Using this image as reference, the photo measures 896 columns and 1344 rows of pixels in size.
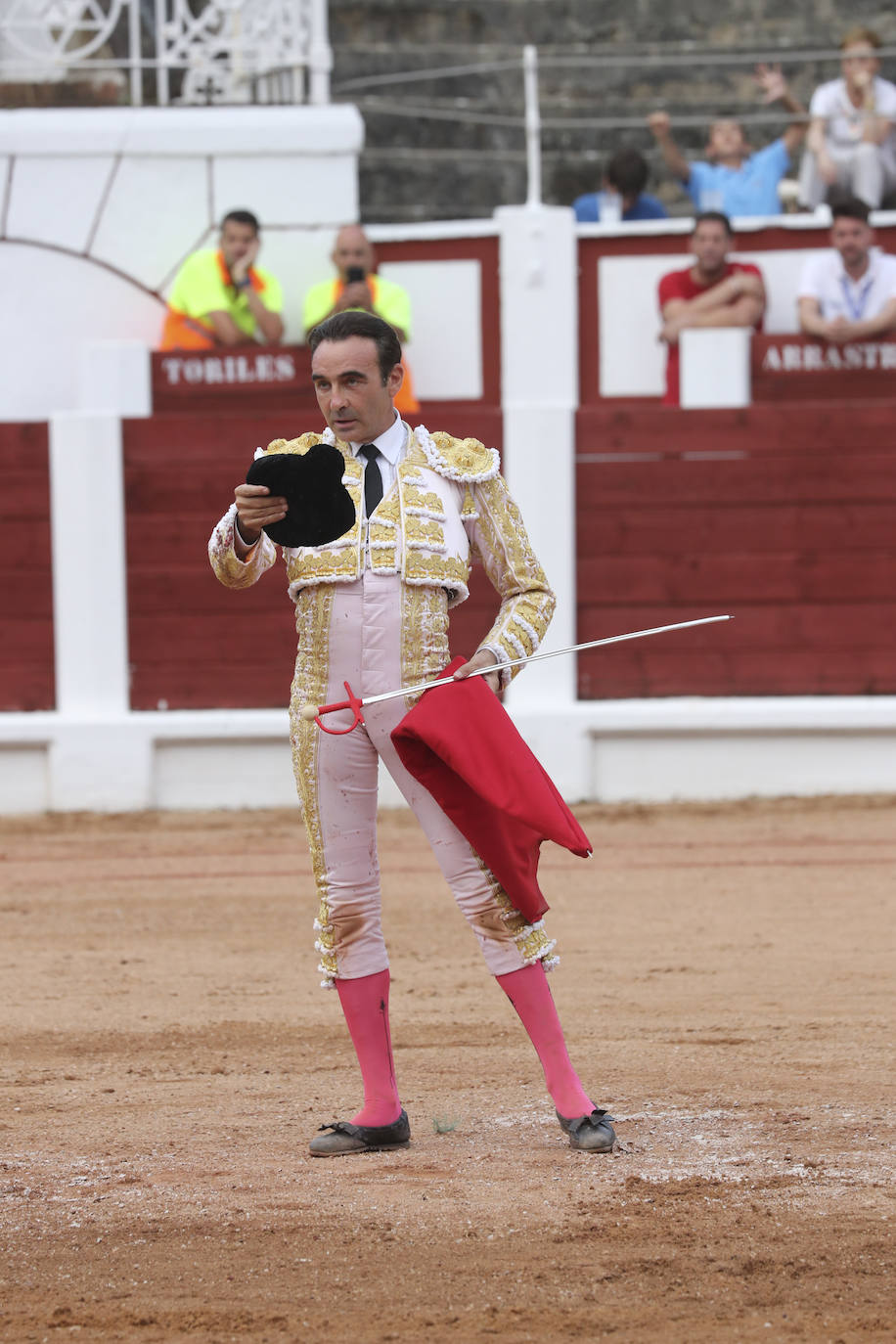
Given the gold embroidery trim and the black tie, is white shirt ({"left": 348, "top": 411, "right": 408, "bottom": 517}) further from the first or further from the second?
the gold embroidery trim

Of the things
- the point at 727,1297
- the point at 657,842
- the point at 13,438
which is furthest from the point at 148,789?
the point at 727,1297

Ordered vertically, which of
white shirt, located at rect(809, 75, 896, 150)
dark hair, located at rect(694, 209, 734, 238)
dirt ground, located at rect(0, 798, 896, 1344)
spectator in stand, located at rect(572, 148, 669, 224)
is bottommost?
dirt ground, located at rect(0, 798, 896, 1344)

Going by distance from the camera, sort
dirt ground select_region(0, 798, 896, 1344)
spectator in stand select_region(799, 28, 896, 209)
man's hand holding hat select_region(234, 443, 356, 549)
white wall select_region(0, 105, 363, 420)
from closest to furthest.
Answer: dirt ground select_region(0, 798, 896, 1344)
man's hand holding hat select_region(234, 443, 356, 549)
white wall select_region(0, 105, 363, 420)
spectator in stand select_region(799, 28, 896, 209)

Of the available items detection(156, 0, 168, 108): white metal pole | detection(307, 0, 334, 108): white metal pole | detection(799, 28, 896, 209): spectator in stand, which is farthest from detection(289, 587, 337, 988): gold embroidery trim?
detection(799, 28, 896, 209): spectator in stand

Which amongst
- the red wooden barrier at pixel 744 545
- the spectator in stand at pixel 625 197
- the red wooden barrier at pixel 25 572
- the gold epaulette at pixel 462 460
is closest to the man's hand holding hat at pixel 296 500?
the gold epaulette at pixel 462 460

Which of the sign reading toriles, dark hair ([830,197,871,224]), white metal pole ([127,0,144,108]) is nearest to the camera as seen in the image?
dark hair ([830,197,871,224])

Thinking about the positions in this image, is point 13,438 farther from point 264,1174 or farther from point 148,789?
point 264,1174

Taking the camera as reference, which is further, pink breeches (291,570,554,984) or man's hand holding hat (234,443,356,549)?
pink breeches (291,570,554,984)

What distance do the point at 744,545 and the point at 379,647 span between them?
5.17 metres

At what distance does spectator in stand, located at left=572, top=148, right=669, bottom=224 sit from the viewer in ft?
28.7

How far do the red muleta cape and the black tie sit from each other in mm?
328

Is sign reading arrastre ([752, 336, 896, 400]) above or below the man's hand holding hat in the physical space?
above

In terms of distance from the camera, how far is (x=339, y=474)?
3.11 meters

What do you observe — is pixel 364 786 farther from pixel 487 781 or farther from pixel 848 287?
pixel 848 287
